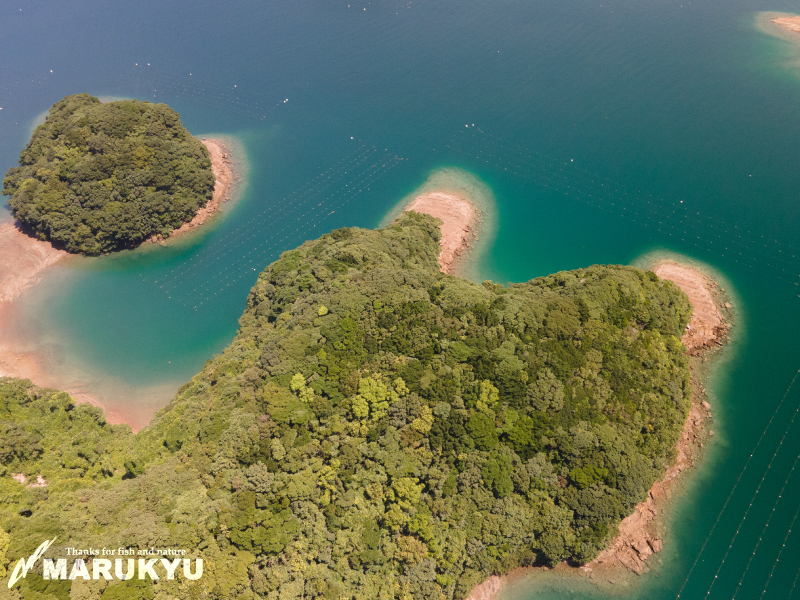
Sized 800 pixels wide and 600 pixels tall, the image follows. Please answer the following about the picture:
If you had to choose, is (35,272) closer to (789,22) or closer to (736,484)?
(736,484)

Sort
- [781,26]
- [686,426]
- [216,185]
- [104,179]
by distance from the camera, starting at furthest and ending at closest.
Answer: [781,26], [216,185], [104,179], [686,426]

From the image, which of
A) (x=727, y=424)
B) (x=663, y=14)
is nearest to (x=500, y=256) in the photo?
(x=727, y=424)

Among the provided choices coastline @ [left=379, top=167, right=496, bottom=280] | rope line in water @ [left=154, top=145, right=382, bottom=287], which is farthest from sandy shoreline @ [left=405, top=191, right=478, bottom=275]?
rope line in water @ [left=154, top=145, right=382, bottom=287]

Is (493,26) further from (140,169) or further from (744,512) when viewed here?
(744,512)

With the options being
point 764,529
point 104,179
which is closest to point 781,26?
point 764,529

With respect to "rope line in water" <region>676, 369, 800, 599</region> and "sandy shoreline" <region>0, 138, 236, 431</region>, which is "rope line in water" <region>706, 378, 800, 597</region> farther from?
"sandy shoreline" <region>0, 138, 236, 431</region>

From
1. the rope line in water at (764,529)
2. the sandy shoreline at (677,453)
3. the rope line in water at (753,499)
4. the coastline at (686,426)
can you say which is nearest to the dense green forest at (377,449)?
the sandy shoreline at (677,453)
